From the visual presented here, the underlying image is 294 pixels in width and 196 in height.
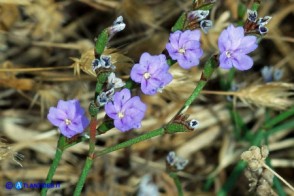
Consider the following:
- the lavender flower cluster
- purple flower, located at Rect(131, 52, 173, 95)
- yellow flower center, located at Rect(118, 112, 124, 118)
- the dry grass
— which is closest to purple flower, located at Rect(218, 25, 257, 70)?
the lavender flower cluster

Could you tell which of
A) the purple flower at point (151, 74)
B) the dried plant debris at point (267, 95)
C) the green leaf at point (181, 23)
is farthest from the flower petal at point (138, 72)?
the dried plant debris at point (267, 95)

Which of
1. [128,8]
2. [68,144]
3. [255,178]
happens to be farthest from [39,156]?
[255,178]

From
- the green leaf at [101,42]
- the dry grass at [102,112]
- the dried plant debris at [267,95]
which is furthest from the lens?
the dry grass at [102,112]

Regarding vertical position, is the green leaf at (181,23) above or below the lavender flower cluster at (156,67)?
above

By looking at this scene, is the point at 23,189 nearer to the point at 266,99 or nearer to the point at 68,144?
the point at 68,144

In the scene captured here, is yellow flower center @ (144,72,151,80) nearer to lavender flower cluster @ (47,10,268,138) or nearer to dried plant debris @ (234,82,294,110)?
lavender flower cluster @ (47,10,268,138)

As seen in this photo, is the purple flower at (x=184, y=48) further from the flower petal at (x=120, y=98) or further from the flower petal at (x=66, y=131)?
the flower petal at (x=66, y=131)

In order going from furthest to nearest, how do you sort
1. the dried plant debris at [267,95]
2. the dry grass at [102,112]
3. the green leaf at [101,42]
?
1. the dry grass at [102,112]
2. the dried plant debris at [267,95]
3. the green leaf at [101,42]

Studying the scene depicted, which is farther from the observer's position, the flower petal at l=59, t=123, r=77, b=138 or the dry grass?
the dry grass
